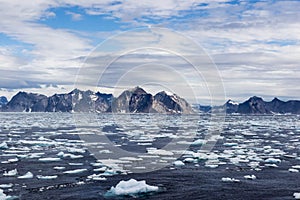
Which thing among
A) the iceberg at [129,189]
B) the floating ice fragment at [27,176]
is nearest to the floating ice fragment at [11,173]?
the floating ice fragment at [27,176]

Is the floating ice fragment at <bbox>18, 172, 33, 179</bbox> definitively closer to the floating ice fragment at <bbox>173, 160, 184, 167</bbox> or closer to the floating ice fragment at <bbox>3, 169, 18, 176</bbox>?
the floating ice fragment at <bbox>3, 169, 18, 176</bbox>

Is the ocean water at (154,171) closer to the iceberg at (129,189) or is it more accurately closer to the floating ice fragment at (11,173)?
the floating ice fragment at (11,173)

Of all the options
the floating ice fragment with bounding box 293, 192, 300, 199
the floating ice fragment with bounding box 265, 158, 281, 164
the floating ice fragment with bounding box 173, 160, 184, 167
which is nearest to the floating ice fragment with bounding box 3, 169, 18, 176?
the floating ice fragment with bounding box 173, 160, 184, 167

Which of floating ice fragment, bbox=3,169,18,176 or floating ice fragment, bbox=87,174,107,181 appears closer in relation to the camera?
floating ice fragment, bbox=87,174,107,181

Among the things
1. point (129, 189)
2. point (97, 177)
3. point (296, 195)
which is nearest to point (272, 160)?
point (296, 195)

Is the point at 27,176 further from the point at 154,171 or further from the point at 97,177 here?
the point at 154,171

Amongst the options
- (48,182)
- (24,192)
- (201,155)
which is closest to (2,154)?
Answer: (48,182)

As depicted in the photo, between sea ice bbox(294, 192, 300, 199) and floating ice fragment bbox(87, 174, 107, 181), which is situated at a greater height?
sea ice bbox(294, 192, 300, 199)

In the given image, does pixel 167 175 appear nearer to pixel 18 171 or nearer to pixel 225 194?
pixel 225 194
